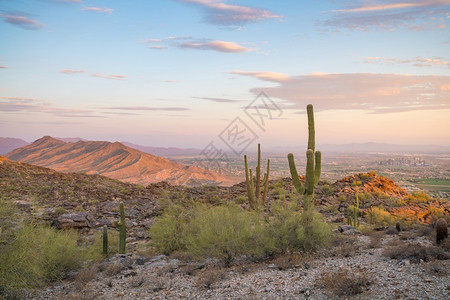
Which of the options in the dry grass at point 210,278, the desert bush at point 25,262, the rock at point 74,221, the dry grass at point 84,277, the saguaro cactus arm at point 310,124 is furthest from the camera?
the rock at point 74,221

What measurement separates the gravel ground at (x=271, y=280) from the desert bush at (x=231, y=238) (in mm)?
559

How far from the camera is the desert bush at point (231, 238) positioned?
11991mm

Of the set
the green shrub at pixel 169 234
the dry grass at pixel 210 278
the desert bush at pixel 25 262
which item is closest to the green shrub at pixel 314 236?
the dry grass at pixel 210 278

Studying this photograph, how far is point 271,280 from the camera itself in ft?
32.0

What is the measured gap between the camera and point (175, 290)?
9.91 m

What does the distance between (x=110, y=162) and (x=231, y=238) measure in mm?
71340

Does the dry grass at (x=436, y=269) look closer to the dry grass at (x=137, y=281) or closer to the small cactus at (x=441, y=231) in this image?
the small cactus at (x=441, y=231)

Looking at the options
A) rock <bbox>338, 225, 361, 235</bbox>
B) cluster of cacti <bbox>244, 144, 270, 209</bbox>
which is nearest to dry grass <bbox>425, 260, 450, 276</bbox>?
rock <bbox>338, 225, 361, 235</bbox>

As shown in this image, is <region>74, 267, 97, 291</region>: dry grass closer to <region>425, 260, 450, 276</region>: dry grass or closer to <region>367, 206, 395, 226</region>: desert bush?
<region>425, 260, 450, 276</region>: dry grass

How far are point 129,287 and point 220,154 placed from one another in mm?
19416

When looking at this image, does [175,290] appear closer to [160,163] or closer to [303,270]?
[303,270]

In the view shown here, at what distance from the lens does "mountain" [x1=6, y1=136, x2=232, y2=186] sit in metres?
64.3

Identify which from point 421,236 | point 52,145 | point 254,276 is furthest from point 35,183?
point 52,145

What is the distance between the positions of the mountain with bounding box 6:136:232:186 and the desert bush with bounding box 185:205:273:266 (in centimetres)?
4075
